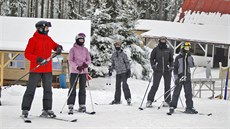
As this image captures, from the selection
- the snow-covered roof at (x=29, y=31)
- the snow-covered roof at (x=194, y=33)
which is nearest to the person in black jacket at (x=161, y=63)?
the snow-covered roof at (x=29, y=31)

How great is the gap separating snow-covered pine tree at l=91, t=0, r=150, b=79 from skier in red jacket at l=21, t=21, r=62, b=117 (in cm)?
1395

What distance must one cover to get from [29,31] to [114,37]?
15.3 feet

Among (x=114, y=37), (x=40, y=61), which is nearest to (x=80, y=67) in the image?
(x=40, y=61)

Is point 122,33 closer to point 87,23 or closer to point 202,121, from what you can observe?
point 87,23

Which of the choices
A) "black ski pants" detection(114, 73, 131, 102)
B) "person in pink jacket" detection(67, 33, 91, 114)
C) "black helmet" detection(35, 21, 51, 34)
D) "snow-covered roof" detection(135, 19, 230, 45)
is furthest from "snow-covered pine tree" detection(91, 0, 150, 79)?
"black helmet" detection(35, 21, 51, 34)

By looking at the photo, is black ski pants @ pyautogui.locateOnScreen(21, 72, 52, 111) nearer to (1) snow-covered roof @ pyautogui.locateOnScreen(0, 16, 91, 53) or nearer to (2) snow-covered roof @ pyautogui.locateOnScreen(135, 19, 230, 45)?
(1) snow-covered roof @ pyautogui.locateOnScreen(0, 16, 91, 53)

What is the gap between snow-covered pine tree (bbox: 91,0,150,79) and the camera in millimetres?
21844

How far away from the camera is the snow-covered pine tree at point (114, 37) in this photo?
71.7 feet

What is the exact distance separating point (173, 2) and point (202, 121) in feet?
171

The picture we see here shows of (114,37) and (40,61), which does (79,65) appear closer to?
(40,61)

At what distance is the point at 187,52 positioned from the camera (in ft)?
29.0

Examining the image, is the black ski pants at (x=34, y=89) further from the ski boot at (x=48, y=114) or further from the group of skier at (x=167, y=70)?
the group of skier at (x=167, y=70)

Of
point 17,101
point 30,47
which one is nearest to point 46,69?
point 30,47

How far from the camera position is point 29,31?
2188cm
